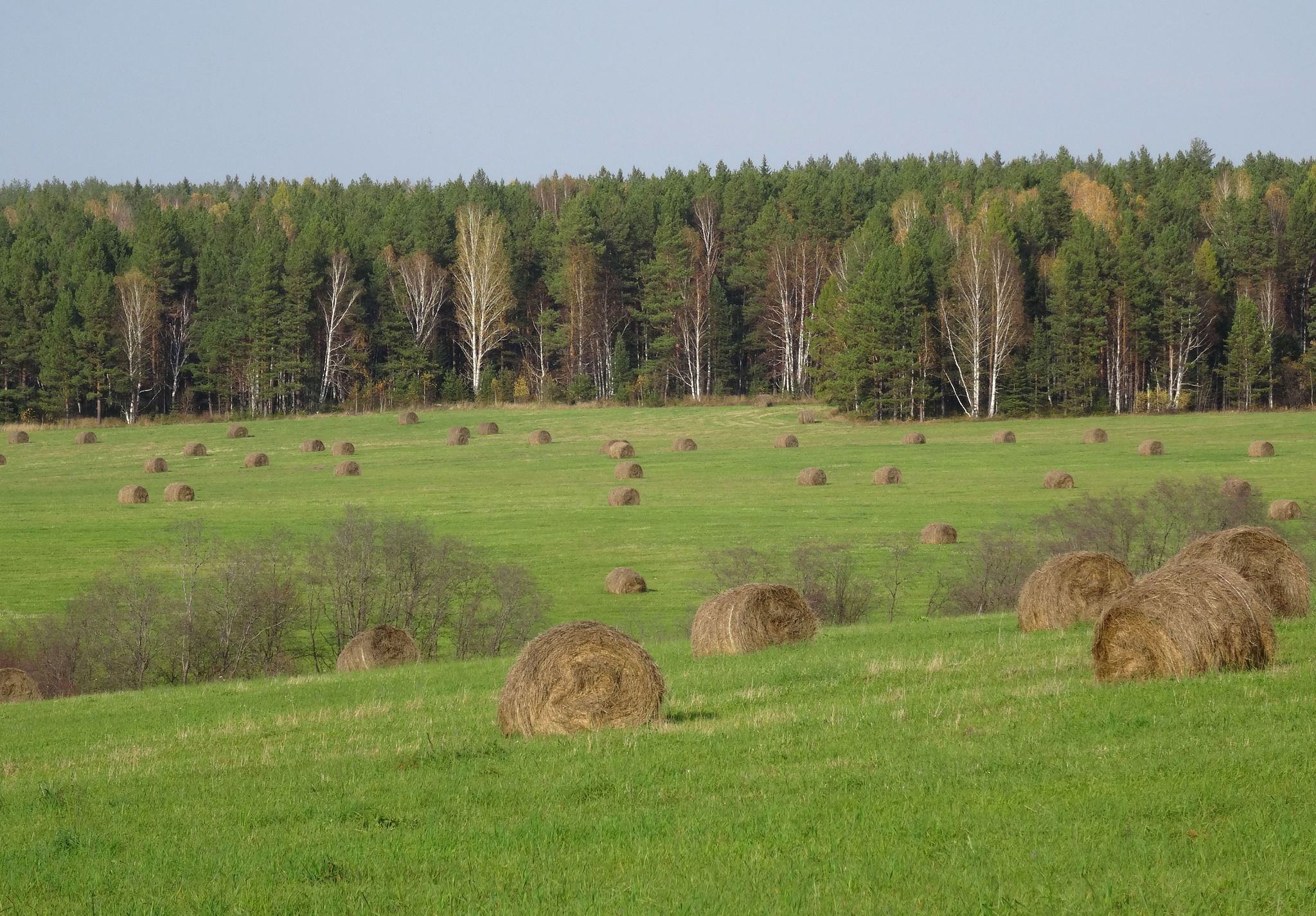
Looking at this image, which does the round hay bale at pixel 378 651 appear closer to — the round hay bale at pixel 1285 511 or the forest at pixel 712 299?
the round hay bale at pixel 1285 511

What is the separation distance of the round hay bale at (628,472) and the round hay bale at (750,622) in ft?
115

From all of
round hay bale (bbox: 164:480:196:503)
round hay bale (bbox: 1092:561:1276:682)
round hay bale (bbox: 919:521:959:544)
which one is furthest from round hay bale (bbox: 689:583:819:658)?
round hay bale (bbox: 164:480:196:503)

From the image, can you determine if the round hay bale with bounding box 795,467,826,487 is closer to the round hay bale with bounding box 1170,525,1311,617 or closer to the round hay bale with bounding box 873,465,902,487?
the round hay bale with bounding box 873,465,902,487

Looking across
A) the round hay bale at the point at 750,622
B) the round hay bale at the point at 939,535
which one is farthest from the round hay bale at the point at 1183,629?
the round hay bale at the point at 939,535

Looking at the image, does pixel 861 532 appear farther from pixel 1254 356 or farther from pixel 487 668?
pixel 1254 356

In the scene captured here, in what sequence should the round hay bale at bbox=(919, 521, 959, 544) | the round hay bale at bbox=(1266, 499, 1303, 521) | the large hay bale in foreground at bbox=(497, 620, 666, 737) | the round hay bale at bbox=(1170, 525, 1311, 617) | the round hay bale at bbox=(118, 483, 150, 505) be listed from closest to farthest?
the large hay bale in foreground at bbox=(497, 620, 666, 737), the round hay bale at bbox=(1170, 525, 1311, 617), the round hay bale at bbox=(919, 521, 959, 544), the round hay bale at bbox=(1266, 499, 1303, 521), the round hay bale at bbox=(118, 483, 150, 505)

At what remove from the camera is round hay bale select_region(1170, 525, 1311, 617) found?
18.5 meters

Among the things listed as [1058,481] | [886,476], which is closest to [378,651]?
[1058,481]

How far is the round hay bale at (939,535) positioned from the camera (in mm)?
41438

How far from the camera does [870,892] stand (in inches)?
315

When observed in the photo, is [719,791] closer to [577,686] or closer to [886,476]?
[577,686]

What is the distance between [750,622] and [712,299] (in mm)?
86449

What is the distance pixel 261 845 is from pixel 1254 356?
3405 inches

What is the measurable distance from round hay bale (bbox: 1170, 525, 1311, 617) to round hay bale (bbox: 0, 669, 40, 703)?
797 inches
